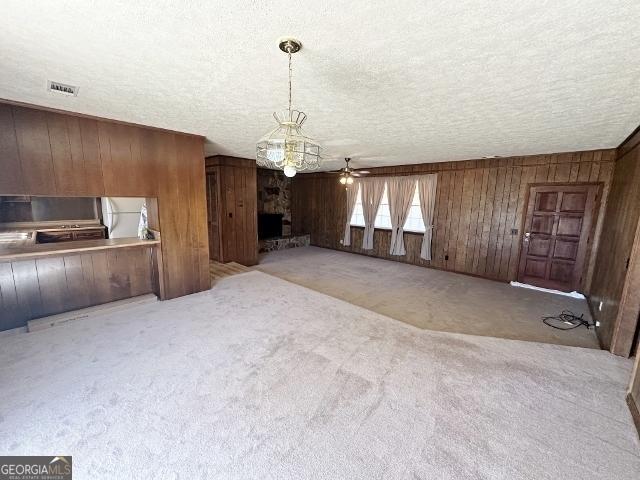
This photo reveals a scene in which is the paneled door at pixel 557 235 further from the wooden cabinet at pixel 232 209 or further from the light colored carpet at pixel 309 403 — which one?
the wooden cabinet at pixel 232 209

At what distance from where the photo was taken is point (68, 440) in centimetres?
161

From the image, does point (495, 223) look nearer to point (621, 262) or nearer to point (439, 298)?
point (439, 298)

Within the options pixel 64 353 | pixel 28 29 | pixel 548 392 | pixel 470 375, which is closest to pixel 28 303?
pixel 64 353

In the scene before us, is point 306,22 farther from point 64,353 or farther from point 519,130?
point 64,353

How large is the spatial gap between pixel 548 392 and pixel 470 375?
1.77 feet

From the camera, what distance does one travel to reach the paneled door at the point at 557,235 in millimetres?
4410

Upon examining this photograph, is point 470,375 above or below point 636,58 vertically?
below

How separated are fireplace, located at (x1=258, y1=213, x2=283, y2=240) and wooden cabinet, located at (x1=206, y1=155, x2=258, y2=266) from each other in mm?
1487

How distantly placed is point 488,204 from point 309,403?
5198 mm

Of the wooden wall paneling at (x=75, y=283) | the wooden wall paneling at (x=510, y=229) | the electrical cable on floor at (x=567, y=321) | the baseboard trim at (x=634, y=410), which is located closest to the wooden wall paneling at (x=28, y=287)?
the wooden wall paneling at (x=75, y=283)

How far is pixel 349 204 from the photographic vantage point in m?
7.59

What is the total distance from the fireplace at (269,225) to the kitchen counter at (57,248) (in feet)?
13.7

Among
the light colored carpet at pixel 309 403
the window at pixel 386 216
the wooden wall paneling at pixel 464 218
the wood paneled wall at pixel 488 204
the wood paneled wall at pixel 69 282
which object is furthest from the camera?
the window at pixel 386 216

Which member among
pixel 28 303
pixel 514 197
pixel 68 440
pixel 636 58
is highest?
pixel 636 58
